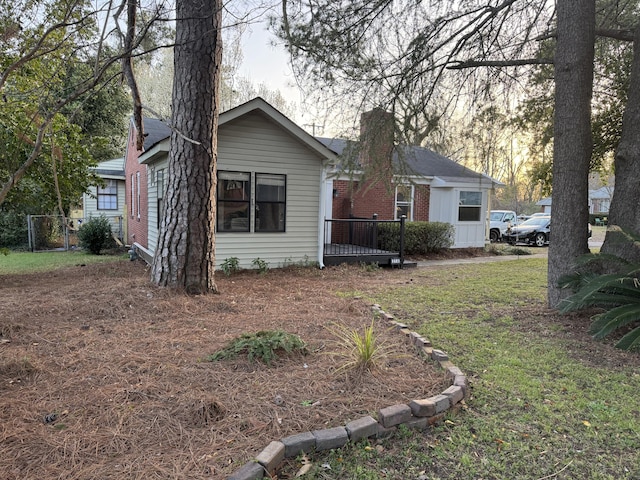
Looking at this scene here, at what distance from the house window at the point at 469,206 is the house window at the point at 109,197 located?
574 inches

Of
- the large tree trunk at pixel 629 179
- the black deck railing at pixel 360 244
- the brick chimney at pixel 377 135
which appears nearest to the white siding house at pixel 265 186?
the black deck railing at pixel 360 244

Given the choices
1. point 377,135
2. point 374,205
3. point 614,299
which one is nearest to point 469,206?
point 374,205

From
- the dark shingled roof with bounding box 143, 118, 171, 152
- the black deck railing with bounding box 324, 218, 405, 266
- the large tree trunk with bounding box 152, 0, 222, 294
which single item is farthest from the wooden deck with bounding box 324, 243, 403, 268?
the dark shingled roof with bounding box 143, 118, 171, 152

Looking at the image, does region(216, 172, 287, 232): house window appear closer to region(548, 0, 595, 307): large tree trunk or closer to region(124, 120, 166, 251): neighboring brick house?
region(124, 120, 166, 251): neighboring brick house

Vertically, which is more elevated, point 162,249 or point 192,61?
point 192,61

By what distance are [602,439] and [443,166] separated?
14249mm

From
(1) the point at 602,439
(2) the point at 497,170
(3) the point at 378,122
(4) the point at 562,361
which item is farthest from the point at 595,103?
(1) the point at 602,439

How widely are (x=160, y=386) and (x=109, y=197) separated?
683 inches

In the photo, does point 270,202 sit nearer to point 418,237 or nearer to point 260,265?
point 260,265

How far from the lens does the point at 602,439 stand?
2674 mm

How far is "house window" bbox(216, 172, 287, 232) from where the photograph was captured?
29.6 ft

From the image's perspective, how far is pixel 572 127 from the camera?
17.6 ft

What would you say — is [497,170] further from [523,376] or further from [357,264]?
[523,376]

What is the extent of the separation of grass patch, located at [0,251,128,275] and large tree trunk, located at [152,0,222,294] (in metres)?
5.56
